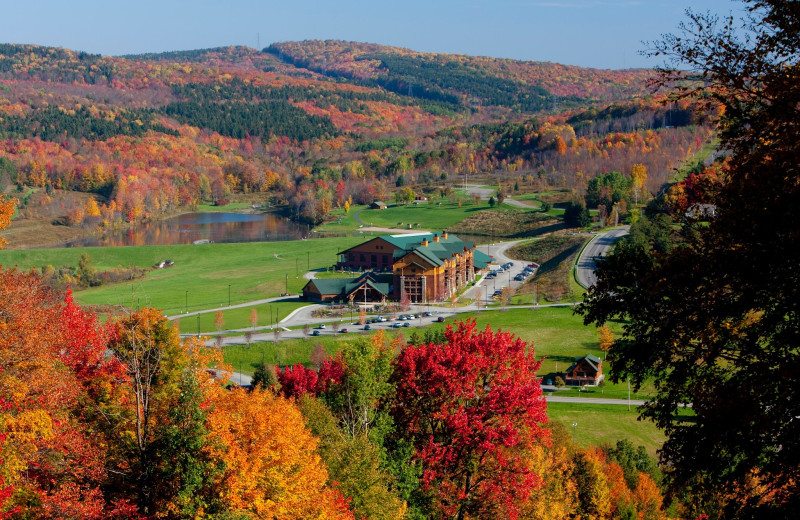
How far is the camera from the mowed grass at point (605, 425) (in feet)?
117

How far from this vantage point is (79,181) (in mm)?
158750

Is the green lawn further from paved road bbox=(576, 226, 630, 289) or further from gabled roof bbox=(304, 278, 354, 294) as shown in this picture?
gabled roof bbox=(304, 278, 354, 294)

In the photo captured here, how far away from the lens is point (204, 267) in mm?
91500

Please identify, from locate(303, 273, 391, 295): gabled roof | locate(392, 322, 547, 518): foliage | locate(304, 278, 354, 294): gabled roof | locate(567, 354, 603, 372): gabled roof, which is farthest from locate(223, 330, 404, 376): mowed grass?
locate(392, 322, 547, 518): foliage

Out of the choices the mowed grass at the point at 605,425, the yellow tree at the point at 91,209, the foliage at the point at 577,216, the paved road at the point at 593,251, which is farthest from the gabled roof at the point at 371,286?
the yellow tree at the point at 91,209

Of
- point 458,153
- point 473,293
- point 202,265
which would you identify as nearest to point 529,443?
point 473,293

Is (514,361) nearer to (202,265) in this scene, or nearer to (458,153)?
(202,265)

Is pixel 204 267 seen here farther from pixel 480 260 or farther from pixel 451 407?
pixel 451 407

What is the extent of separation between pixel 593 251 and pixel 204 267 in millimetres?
44344

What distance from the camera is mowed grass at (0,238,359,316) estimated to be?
71.5 metres

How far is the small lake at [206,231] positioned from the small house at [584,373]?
2975 inches

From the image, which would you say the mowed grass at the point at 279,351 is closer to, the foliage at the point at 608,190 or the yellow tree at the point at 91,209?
the foliage at the point at 608,190

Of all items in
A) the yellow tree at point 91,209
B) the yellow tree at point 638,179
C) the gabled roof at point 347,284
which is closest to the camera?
the gabled roof at point 347,284

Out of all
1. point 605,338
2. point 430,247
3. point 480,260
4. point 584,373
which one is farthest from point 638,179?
point 584,373
